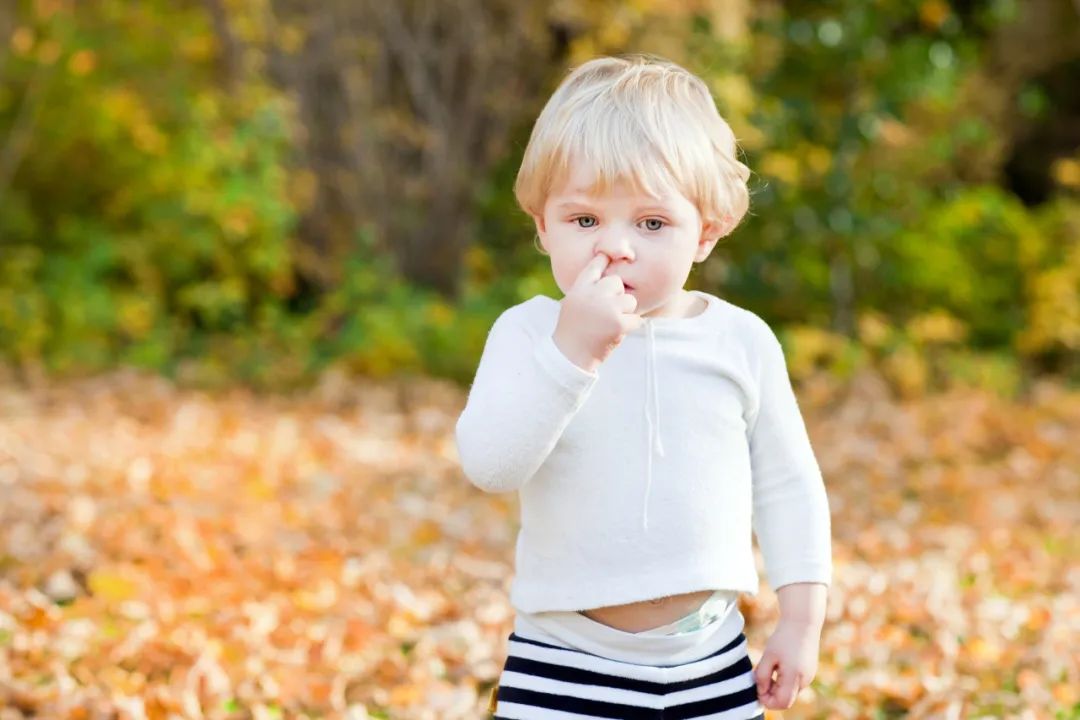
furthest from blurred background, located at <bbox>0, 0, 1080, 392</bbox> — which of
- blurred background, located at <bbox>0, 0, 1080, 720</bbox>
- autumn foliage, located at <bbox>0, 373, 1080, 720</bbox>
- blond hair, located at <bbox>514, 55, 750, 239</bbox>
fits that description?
blond hair, located at <bbox>514, 55, 750, 239</bbox>

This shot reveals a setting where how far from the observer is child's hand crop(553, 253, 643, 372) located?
65.4 inches

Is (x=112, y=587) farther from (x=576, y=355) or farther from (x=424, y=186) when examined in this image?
(x=424, y=186)

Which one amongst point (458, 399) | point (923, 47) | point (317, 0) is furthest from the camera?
point (317, 0)

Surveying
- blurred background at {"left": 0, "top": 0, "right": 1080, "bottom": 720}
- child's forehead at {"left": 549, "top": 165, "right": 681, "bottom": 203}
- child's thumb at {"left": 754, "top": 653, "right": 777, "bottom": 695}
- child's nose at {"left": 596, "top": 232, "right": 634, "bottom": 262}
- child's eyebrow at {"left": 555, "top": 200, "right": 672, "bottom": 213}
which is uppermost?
blurred background at {"left": 0, "top": 0, "right": 1080, "bottom": 720}

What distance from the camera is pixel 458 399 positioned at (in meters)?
7.33

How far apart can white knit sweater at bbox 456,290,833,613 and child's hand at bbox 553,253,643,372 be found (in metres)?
0.06

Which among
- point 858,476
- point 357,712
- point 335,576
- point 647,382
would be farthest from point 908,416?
point 647,382

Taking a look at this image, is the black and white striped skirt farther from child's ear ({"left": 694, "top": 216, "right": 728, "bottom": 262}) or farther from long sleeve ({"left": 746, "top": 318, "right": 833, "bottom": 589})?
child's ear ({"left": 694, "top": 216, "right": 728, "bottom": 262})

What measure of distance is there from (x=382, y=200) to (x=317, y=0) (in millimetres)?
1304

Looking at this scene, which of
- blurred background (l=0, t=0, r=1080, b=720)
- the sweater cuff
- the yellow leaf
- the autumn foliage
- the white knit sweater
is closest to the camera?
the sweater cuff

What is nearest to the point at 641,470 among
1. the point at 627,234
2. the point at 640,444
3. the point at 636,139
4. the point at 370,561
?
the point at 640,444

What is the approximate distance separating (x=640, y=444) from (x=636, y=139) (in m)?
0.39

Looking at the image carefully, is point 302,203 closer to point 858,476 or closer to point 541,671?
point 858,476

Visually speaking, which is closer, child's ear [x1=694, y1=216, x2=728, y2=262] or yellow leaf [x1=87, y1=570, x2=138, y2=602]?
child's ear [x1=694, y1=216, x2=728, y2=262]
